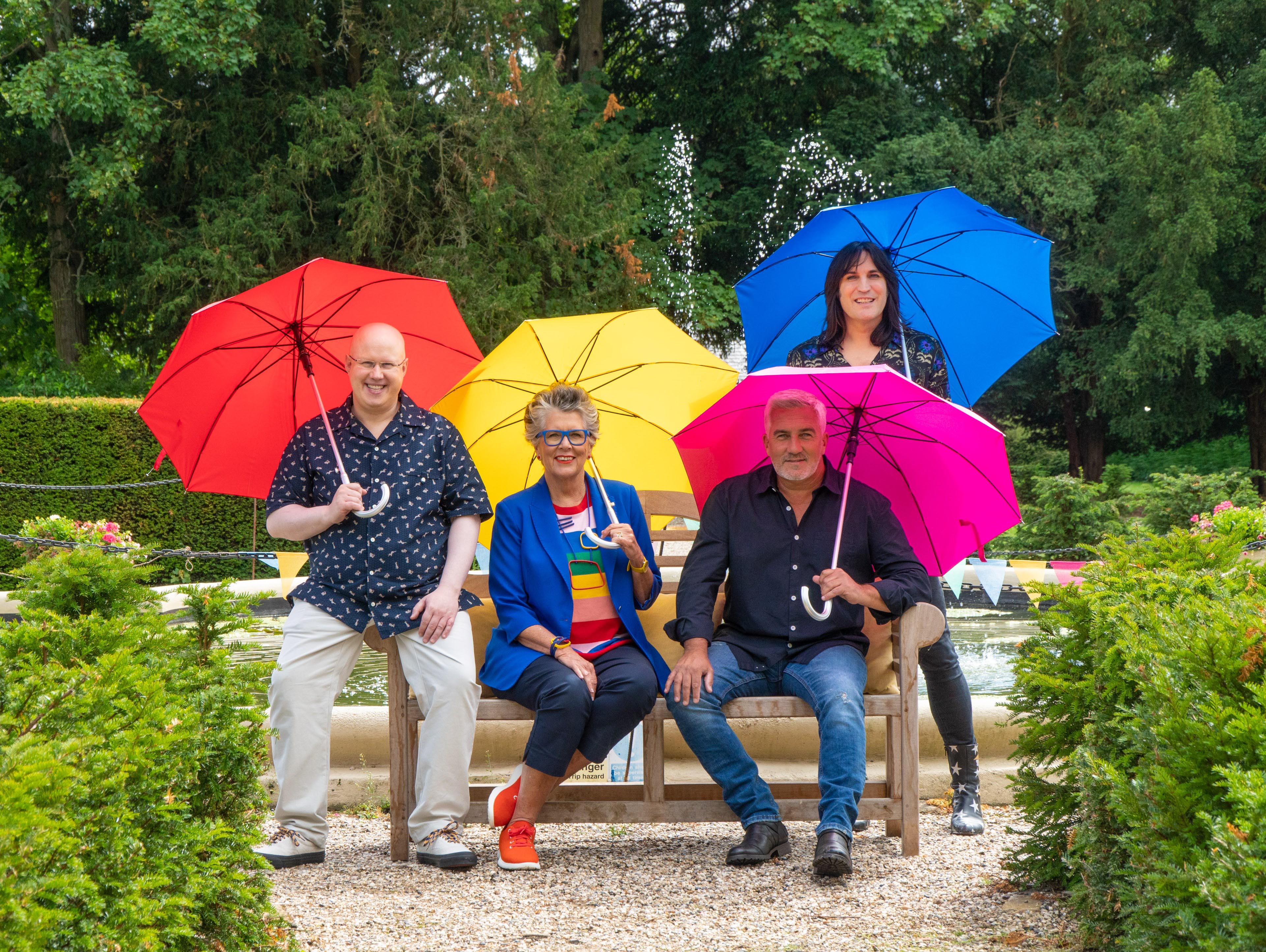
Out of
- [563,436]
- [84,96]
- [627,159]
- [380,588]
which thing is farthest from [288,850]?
[627,159]

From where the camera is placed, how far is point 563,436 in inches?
152

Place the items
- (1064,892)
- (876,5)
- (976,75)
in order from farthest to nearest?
(976,75), (876,5), (1064,892)

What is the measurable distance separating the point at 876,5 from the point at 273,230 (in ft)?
30.6

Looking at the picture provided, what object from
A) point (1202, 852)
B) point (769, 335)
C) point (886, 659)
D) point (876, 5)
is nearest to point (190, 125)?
point (876, 5)

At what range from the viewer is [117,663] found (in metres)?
2.33

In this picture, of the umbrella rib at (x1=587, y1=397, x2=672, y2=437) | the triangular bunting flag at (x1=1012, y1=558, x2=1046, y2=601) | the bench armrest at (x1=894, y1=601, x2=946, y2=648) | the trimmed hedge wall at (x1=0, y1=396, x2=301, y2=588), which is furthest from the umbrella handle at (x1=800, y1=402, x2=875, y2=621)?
the trimmed hedge wall at (x1=0, y1=396, x2=301, y2=588)

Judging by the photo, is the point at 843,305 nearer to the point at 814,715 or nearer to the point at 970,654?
the point at 814,715

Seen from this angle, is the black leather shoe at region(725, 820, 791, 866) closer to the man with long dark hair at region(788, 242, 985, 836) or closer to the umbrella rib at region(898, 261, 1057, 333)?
the man with long dark hair at region(788, 242, 985, 836)

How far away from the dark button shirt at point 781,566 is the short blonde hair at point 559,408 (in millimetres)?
489

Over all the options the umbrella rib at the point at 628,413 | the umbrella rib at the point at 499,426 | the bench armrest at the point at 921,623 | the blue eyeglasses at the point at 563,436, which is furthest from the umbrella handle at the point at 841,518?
the umbrella rib at the point at 499,426

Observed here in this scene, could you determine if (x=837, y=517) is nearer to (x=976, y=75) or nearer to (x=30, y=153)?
(x=30, y=153)

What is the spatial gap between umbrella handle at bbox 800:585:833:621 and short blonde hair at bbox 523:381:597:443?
0.85 metres

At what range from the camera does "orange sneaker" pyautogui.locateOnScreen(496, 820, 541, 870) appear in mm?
3629

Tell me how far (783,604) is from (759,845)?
29.9 inches
